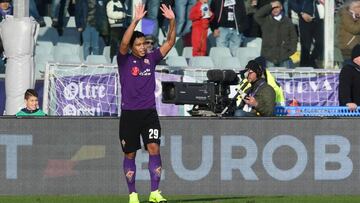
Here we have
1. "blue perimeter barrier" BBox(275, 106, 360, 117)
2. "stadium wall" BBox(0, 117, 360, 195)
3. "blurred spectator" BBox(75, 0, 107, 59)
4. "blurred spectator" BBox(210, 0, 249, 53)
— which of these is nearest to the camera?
"stadium wall" BBox(0, 117, 360, 195)

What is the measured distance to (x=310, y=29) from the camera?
82.8ft

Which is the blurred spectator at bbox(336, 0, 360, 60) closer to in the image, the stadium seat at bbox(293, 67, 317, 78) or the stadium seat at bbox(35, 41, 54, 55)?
the stadium seat at bbox(293, 67, 317, 78)

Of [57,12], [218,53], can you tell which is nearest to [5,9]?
[57,12]

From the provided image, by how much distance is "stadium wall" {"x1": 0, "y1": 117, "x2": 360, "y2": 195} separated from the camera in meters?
16.1

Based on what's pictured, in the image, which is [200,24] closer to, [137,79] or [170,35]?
[170,35]

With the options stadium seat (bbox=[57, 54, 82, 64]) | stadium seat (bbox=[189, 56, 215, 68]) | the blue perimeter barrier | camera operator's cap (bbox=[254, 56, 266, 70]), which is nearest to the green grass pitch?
the blue perimeter barrier

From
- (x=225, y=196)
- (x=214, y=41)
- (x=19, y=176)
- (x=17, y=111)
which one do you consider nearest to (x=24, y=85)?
(x=17, y=111)

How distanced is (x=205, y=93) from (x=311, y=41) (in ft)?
30.1

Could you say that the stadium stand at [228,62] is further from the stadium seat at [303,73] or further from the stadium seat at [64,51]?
the stadium seat at [64,51]

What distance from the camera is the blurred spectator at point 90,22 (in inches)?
928

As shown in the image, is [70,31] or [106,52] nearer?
[106,52]

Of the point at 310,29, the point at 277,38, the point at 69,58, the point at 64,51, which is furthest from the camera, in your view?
the point at 310,29

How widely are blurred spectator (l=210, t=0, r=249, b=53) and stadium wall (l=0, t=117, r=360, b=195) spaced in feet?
27.2

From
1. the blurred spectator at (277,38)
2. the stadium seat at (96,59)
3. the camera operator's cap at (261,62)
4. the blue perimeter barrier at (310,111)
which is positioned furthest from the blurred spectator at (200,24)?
the blue perimeter barrier at (310,111)
